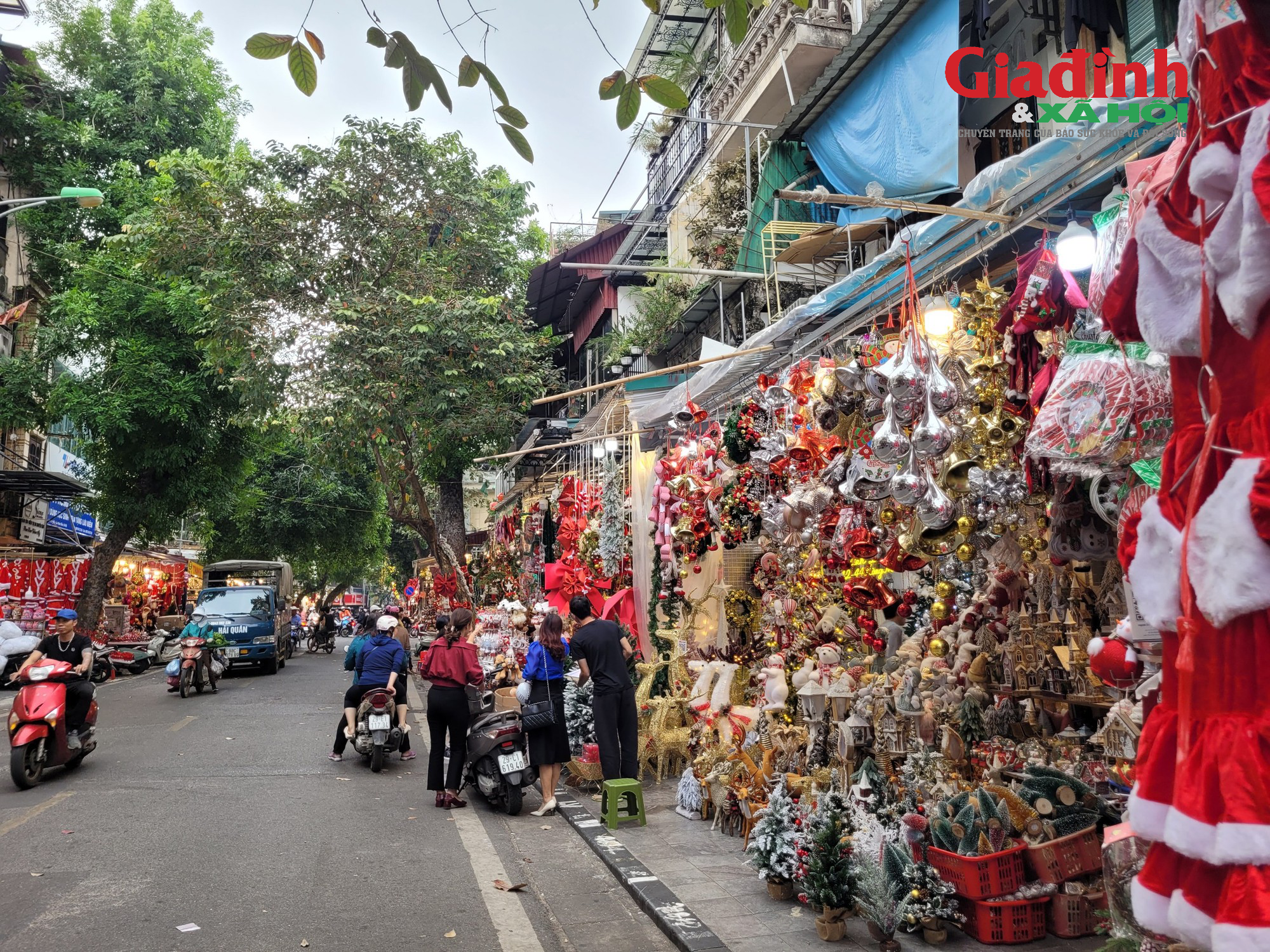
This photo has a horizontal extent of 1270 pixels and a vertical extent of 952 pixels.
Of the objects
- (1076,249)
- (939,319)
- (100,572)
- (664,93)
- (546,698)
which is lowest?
(546,698)

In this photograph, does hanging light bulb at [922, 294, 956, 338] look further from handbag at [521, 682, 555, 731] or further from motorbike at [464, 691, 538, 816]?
motorbike at [464, 691, 538, 816]

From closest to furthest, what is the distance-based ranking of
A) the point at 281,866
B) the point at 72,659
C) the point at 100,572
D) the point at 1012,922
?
1. the point at 1012,922
2. the point at 281,866
3. the point at 72,659
4. the point at 100,572

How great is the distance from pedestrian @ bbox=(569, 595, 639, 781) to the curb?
55 centimetres

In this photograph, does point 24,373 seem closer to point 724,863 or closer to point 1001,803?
point 724,863

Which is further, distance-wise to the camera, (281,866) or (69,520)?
(69,520)

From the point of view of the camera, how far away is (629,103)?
367 cm

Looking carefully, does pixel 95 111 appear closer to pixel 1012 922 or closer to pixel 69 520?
pixel 69 520

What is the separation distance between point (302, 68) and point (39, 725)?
24.0 feet

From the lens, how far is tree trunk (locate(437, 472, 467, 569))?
22.1 metres

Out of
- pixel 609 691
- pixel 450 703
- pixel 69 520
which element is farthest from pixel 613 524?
pixel 69 520

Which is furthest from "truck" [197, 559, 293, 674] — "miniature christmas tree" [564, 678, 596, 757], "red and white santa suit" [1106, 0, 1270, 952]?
"red and white santa suit" [1106, 0, 1270, 952]

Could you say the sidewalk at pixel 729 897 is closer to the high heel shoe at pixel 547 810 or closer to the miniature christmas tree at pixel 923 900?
the miniature christmas tree at pixel 923 900

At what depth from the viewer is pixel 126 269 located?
2161 centimetres

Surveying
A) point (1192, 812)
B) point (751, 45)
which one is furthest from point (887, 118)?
point (1192, 812)
